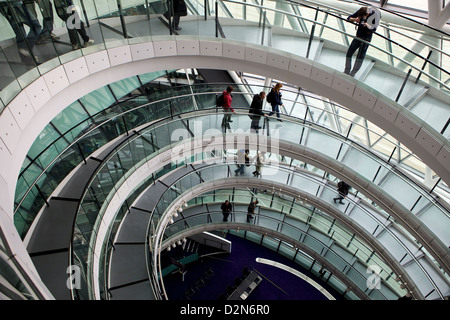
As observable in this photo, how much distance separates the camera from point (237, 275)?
24.4 m

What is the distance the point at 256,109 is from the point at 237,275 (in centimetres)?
1448

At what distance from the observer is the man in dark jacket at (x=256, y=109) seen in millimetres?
13938

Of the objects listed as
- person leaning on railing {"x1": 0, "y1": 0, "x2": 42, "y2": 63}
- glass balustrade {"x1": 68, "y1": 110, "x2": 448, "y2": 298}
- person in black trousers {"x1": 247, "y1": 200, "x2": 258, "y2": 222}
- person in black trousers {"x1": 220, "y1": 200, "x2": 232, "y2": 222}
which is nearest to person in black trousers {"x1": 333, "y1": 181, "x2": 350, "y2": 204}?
glass balustrade {"x1": 68, "y1": 110, "x2": 448, "y2": 298}

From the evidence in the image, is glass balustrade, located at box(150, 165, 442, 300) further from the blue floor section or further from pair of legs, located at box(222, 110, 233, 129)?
pair of legs, located at box(222, 110, 233, 129)

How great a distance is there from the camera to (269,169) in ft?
62.1

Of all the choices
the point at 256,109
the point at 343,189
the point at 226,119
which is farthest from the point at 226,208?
the point at 256,109

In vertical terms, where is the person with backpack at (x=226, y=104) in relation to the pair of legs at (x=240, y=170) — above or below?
below

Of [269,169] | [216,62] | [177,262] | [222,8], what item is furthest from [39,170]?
[177,262]

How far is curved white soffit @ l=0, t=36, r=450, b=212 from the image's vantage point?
26.7ft

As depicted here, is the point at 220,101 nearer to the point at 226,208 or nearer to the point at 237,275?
the point at 226,208

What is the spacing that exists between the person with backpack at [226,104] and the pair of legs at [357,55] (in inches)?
187

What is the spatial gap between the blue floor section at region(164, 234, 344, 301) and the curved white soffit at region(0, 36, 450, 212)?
16156 millimetres

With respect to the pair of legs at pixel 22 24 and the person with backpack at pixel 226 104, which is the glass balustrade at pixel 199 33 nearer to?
the pair of legs at pixel 22 24

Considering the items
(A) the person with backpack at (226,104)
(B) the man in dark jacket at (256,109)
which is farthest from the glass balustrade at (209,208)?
(B) the man in dark jacket at (256,109)
